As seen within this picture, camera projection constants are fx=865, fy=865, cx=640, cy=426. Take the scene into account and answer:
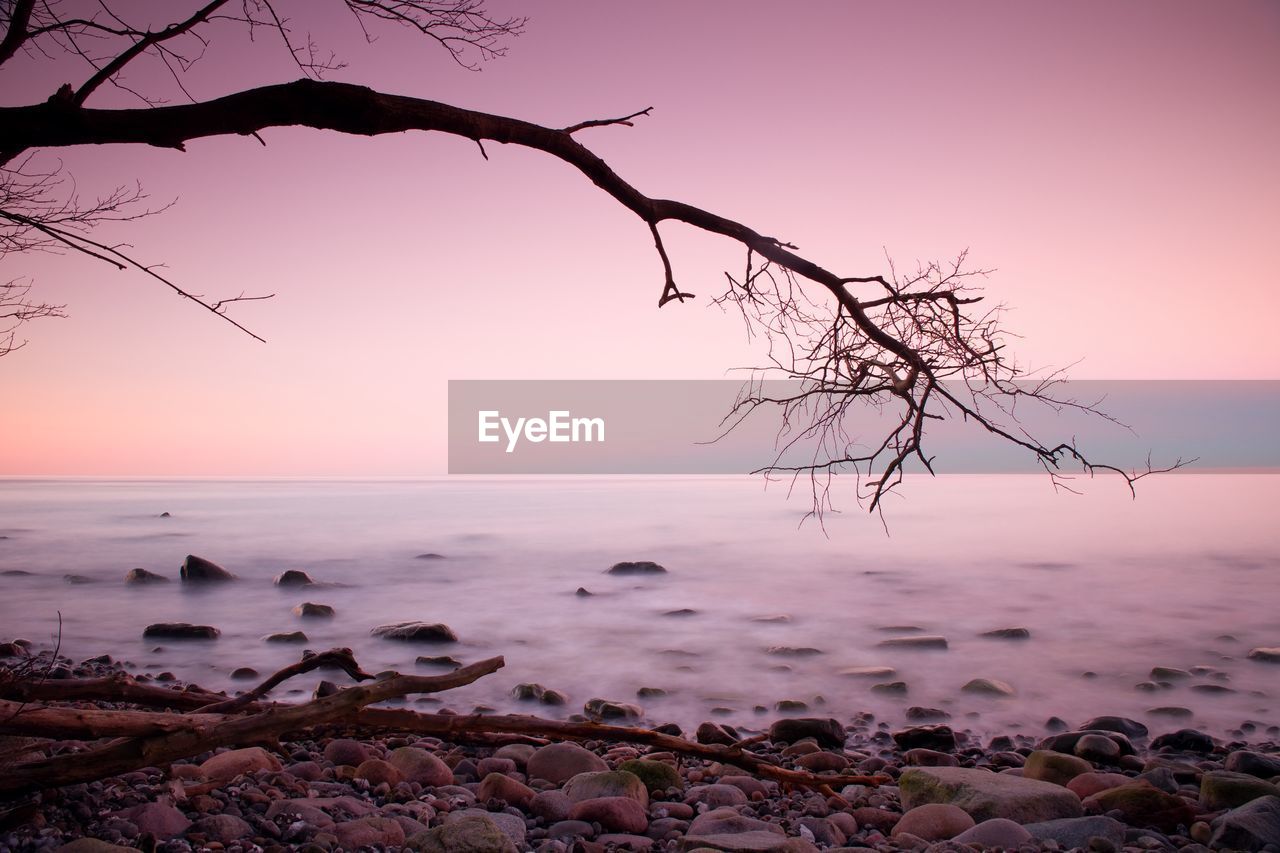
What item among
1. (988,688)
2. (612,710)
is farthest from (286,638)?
(988,688)

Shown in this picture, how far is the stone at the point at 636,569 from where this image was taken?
55.3 ft

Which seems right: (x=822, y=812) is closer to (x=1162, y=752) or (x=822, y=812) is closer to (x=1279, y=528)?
(x=1162, y=752)

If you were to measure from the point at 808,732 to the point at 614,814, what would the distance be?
2.76 m

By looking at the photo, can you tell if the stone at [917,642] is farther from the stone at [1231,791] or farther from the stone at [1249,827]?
the stone at [1249,827]

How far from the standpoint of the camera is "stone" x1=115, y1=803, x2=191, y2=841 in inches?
145

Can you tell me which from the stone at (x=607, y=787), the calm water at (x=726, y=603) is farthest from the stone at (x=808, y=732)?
the stone at (x=607, y=787)

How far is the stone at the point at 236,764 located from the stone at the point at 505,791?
47.3 inches

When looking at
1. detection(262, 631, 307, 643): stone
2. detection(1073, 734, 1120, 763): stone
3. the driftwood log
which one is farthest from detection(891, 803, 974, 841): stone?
detection(262, 631, 307, 643): stone

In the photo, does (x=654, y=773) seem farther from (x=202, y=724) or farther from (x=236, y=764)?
(x=202, y=724)

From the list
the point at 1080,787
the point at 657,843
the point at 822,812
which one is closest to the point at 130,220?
the point at 657,843

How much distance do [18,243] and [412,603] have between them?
9.35 metres

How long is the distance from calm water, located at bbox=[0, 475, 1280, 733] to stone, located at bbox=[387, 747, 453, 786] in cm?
284

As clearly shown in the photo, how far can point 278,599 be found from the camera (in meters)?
13.6

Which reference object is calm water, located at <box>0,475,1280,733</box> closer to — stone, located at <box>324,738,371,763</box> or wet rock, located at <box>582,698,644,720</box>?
wet rock, located at <box>582,698,644,720</box>
